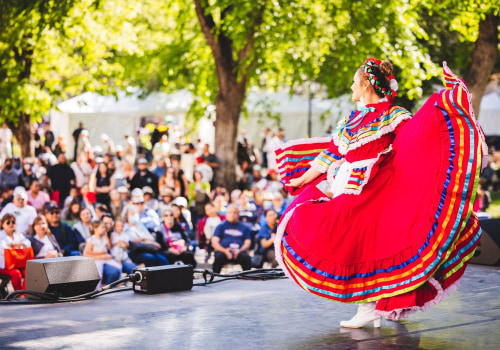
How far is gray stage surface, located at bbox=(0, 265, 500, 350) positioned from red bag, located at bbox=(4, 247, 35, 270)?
6.59 feet

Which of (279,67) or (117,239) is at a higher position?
A: (279,67)

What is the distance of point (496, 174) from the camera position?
18.2 meters

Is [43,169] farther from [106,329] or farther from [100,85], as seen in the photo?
[106,329]

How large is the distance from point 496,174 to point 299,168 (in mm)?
14630

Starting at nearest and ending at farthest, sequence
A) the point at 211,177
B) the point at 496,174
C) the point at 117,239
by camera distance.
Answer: the point at 117,239 < the point at 211,177 < the point at 496,174

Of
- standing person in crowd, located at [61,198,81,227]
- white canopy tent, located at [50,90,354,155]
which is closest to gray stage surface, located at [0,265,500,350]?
standing person in crowd, located at [61,198,81,227]

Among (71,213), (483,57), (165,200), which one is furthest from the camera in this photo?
(483,57)

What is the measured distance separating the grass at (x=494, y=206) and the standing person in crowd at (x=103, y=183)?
7.60m

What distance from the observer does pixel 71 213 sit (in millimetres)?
9875

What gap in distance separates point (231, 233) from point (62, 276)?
3.51 m

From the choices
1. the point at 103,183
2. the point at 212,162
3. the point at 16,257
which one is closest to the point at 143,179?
the point at 103,183

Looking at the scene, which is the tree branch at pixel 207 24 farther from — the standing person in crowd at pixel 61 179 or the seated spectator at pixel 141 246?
the seated spectator at pixel 141 246

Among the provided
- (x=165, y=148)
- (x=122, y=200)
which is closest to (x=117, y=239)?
(x=122, y=200)

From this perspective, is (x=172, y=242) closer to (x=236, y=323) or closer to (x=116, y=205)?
(x=116, y=205)
